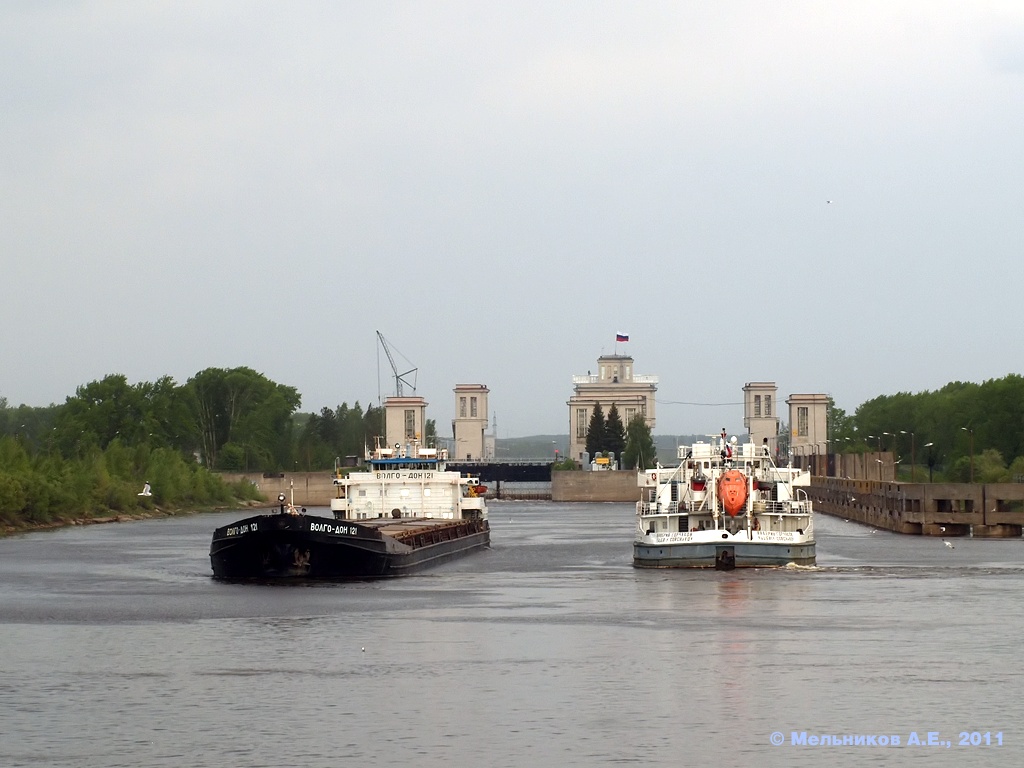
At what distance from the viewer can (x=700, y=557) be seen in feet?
205

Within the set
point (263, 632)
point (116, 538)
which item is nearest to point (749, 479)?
point (263, 632)

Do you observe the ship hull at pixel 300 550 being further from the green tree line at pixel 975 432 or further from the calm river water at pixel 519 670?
the green tree line at pixel 975 432

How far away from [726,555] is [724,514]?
2.28 metres

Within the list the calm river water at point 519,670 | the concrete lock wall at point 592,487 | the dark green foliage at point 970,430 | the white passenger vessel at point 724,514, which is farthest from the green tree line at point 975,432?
the calm river water at point 519,670

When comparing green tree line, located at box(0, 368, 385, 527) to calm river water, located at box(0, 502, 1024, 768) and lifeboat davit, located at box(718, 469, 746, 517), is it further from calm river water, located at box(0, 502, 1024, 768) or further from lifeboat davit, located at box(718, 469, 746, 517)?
lifeboat davit, located at box(718, 469, 746, 517)

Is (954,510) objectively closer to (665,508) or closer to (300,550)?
(665,508)

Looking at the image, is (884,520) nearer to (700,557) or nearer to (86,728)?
(700,557)

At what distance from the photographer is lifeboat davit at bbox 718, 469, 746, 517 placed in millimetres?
62781

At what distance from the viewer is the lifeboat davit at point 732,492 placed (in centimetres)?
6278

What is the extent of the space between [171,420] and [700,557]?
132058 millimetres

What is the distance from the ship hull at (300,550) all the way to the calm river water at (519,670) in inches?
49.9

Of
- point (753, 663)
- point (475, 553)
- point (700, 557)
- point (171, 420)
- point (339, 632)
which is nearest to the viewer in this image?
point (753, 663)

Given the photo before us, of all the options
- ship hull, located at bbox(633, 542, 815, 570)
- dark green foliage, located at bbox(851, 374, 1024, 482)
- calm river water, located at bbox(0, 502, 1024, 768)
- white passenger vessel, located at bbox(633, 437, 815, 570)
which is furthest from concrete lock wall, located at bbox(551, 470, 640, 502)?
ship hull, located at bbox(633, 542, 815, 570)

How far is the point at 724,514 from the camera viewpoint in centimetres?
6406
